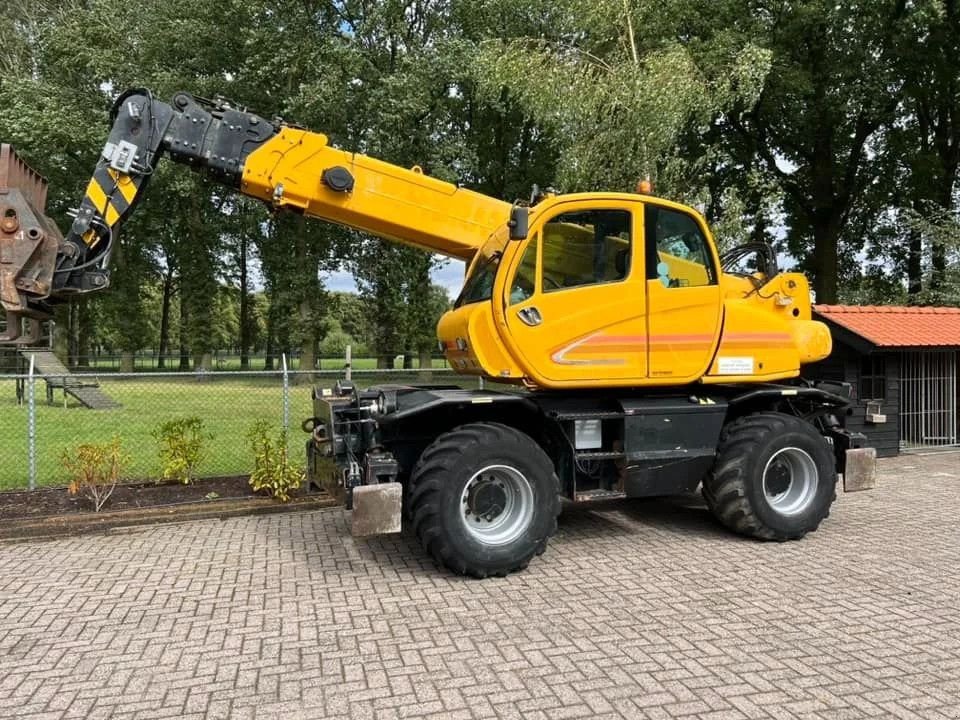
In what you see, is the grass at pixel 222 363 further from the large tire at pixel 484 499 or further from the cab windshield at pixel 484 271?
the large tire at pixel 484 499

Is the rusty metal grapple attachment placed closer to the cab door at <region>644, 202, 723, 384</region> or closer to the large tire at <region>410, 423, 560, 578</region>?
the large tire at <region>410, 423, 560, 578</region>

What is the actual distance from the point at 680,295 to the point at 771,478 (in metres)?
1.93

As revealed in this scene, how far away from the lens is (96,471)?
287 inches

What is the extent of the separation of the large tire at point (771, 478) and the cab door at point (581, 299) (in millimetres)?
1158

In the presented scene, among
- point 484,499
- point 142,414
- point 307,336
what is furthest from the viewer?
point 307,336

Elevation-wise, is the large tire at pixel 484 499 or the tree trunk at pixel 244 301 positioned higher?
the tree trunk at pixel 244 301

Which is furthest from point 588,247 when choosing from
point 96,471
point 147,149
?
point 96,471

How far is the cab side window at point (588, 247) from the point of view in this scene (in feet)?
19.0

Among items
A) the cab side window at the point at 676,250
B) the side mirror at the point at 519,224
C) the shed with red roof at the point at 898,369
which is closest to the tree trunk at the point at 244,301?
the shed with red roof at the point at 898,369

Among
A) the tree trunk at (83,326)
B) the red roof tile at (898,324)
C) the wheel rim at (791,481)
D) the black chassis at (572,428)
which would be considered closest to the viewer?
the black chassis at (572,428)

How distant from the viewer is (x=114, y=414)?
49.6ft

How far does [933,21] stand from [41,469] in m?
22.0

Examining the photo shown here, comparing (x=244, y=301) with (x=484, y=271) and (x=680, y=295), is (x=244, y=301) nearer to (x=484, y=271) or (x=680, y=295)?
(x=484, y=271)

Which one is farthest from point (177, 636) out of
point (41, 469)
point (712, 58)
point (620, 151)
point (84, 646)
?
point (712, 58)
